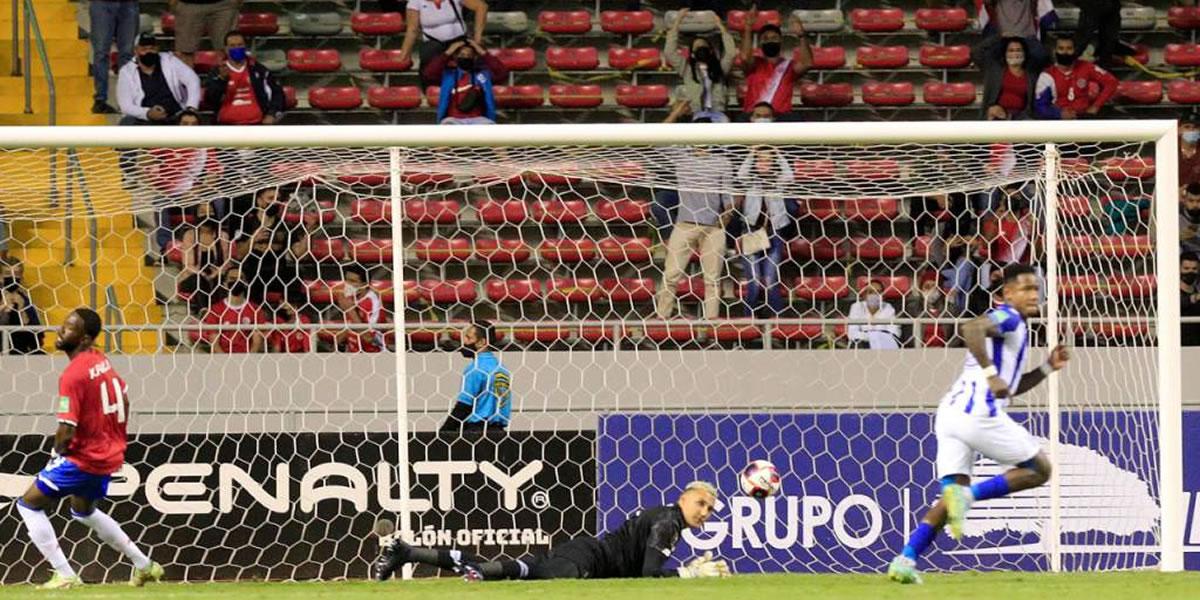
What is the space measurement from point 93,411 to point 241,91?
662cm

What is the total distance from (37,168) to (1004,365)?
19.7ft

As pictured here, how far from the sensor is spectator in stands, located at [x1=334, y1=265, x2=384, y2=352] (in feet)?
41.6

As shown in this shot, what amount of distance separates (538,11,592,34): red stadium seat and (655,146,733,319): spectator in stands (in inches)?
188

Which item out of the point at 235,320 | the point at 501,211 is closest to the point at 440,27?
the point at 501,211

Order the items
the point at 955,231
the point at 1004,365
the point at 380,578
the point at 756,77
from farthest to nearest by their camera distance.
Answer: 1. the point at 756,77
2. the point at 955,231
3. the point at 380,578
4. the point at 1004,365

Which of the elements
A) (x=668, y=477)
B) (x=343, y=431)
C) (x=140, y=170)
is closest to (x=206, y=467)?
(x=343, y=431)

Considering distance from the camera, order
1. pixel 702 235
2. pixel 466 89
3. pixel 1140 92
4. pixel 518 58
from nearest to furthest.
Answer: pixel 702 235, pixel 466 89, pixel 1140 92, pixel 518 58

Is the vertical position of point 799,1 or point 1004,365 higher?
point 799,1

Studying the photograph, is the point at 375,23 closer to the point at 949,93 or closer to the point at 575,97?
the point at 575,97

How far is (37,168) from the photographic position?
11.6 metres

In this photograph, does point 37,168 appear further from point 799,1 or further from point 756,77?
point 799,1

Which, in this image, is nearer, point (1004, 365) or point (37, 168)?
point (1004, 365)

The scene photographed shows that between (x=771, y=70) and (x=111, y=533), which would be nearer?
(x=111, y=533)

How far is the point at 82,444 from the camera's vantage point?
9500 millimetres
